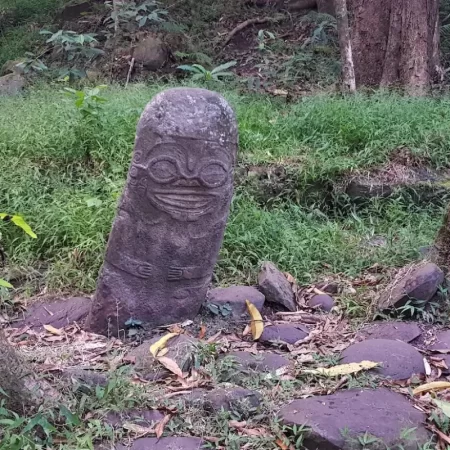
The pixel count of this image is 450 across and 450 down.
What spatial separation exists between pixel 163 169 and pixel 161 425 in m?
1.32

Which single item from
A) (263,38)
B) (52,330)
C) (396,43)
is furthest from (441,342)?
(263,38)

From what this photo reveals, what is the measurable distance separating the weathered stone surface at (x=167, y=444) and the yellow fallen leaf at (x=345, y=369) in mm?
736

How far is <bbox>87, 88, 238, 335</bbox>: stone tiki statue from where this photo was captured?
3340 millimetres

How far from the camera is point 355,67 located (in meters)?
7.62

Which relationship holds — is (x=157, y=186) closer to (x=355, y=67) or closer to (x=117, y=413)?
(x=117, y=413)

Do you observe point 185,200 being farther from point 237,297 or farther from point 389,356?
point 389,356

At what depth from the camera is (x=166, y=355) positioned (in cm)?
314

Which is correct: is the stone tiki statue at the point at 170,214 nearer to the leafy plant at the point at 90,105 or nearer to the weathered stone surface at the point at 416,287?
the weathered stone surface at the point at 416,287

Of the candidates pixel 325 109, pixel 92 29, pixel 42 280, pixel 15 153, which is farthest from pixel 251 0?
pixel 42 280

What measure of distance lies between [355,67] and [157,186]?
193 inches

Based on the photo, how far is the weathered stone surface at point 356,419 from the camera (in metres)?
2.48

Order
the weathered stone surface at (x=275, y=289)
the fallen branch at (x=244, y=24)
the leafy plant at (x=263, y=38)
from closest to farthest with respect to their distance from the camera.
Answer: the weathered stone surface at (x=275, y=289) < the leafy plant at (x=263, y=38) < the fallen branch at (x=244, y=24)

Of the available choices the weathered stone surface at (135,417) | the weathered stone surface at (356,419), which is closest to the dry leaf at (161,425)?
the weathered stone surface at (135,417)

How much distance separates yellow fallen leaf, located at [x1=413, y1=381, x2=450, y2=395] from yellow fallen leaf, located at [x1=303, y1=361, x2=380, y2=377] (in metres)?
0.21
